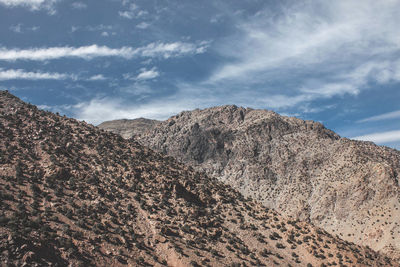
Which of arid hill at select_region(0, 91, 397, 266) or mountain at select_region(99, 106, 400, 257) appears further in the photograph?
mountain at select_region(99, 106, 400, 257)

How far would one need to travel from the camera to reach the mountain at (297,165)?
268 feet

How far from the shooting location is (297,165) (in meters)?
112

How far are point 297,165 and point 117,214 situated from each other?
91.2 m

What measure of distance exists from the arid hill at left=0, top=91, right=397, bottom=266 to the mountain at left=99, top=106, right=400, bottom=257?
128 feet

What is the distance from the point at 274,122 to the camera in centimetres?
13388

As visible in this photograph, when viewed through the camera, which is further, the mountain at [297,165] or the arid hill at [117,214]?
the mountain at [297,165]

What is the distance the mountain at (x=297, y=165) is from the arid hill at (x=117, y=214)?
128 feet

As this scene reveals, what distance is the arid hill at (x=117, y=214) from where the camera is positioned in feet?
85.9

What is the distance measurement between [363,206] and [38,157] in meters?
83.3

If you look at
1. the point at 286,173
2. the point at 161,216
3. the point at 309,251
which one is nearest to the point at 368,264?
the point at 309,251

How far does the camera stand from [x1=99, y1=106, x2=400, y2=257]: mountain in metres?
81.8

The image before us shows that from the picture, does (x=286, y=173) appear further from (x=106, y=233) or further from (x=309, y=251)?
(x=106, y=233)

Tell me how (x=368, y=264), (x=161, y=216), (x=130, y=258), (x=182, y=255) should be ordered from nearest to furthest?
(x=130, y=258), (x=182, y=255), (x=161, y=216), (x=368, y=264)

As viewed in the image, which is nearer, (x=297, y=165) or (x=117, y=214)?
(x=117, y=214)
